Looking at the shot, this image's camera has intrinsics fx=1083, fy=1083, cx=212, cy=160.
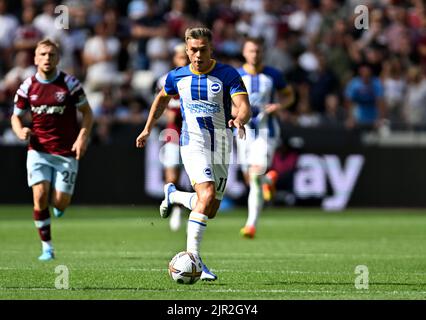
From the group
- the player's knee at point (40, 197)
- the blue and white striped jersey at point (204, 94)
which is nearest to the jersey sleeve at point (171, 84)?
the blue and white striped jersey at point (204, 94)

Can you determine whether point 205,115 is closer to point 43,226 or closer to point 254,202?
point 43,226

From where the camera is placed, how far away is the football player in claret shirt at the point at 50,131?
1325 centimetres

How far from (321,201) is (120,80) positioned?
5.44 m

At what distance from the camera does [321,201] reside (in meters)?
23.5

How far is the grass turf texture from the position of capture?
31.7ft

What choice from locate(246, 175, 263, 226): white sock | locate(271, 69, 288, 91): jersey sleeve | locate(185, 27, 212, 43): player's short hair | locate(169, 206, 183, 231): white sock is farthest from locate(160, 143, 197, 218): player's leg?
locate(169, 206, 183, 231): white sock

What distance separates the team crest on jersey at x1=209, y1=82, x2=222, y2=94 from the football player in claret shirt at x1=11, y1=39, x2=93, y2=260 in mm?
3045

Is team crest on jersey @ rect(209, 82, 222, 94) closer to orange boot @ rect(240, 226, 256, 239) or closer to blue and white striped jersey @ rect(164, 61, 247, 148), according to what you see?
blue and white striped jersey @ rect(164, 61, 247, 148)

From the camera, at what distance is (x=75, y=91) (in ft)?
43.8

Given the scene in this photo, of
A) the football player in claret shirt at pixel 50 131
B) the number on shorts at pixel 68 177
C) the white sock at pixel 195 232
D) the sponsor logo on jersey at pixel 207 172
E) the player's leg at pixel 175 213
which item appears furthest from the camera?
the player's leg at pixel 175 213

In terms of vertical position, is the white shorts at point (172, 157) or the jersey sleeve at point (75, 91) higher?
the jersey sleeve at point (75, 91)

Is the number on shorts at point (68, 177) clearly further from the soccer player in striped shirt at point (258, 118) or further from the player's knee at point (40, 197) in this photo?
the soccer player in striped shirt at point (258, 118)

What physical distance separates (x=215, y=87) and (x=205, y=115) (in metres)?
0.31
